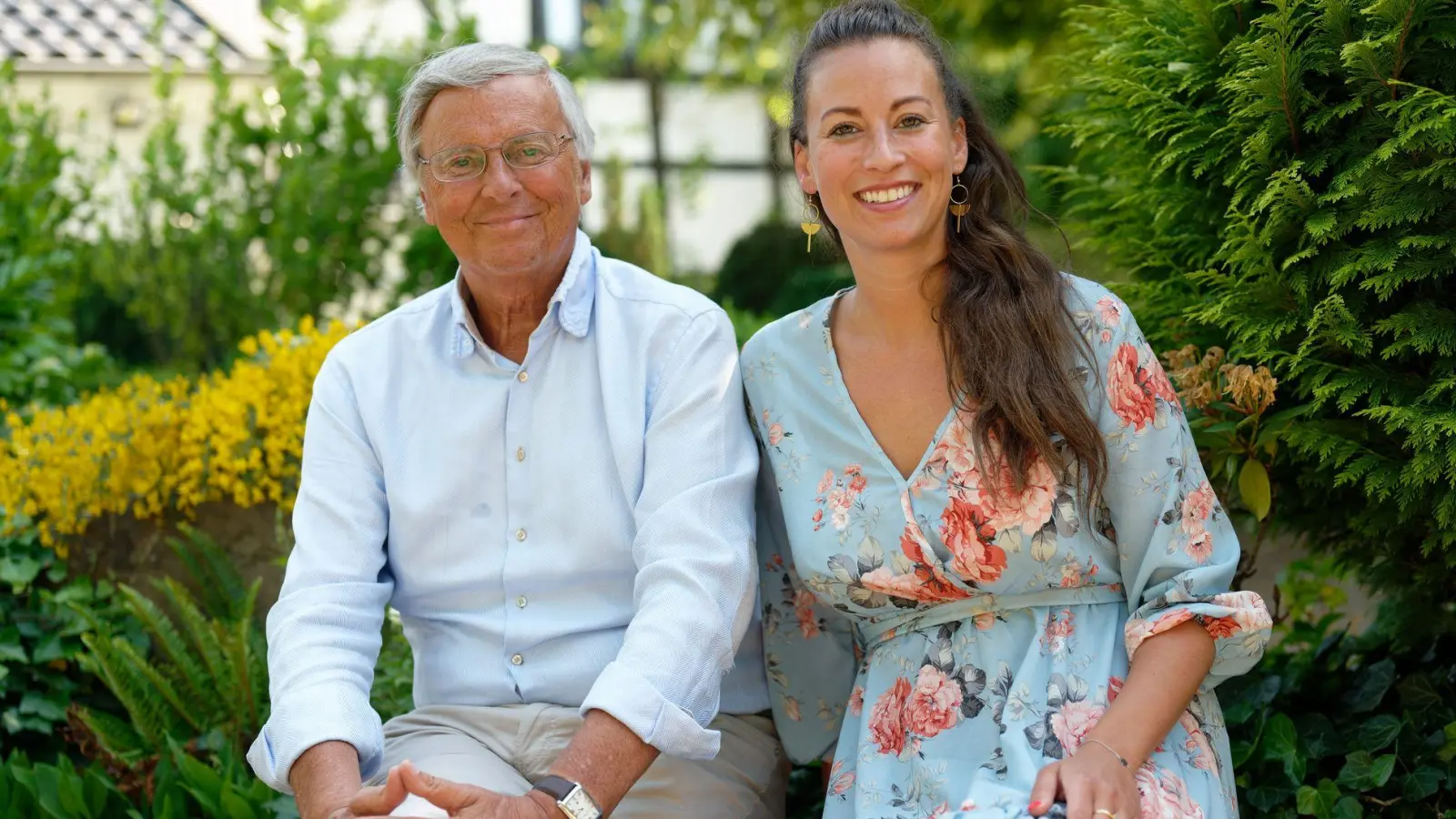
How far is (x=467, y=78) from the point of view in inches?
106

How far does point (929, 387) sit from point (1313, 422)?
772mm

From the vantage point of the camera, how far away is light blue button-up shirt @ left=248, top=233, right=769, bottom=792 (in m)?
2.53

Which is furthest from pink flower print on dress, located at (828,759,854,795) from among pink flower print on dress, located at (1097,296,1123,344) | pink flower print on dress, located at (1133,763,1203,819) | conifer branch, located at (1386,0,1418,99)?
conifer branch, located at (1386,0,1418,99)

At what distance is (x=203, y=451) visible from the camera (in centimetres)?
392

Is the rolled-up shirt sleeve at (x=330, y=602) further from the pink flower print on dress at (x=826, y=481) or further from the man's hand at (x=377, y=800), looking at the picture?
the pink flower print on dress at (x=826, y=481)

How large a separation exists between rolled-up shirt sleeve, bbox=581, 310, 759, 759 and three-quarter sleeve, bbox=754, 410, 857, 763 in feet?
0.60

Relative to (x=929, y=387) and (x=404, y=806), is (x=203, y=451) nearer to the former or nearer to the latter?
(x=404, y=806)

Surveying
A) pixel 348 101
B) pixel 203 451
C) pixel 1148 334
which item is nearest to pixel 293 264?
pixel 348 101

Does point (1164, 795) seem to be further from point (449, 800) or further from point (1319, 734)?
point (449, 800)

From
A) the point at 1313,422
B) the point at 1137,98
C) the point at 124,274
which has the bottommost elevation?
the point at 124,274

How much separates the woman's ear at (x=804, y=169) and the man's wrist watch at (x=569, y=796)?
1.19 m

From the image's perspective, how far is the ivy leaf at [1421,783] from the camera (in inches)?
107

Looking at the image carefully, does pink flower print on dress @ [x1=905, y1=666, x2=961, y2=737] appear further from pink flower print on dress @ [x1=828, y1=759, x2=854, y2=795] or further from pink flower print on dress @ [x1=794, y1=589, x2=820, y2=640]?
pink flower print on dress @ [x1=794, y1=589, x2=820, y2=640]

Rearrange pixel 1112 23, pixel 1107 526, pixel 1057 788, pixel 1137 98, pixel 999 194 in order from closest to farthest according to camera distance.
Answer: pixel 1057 788 < pixel 1107 526 < pixel 999 194 < pixel 1137 98 < pixel 1112 23
